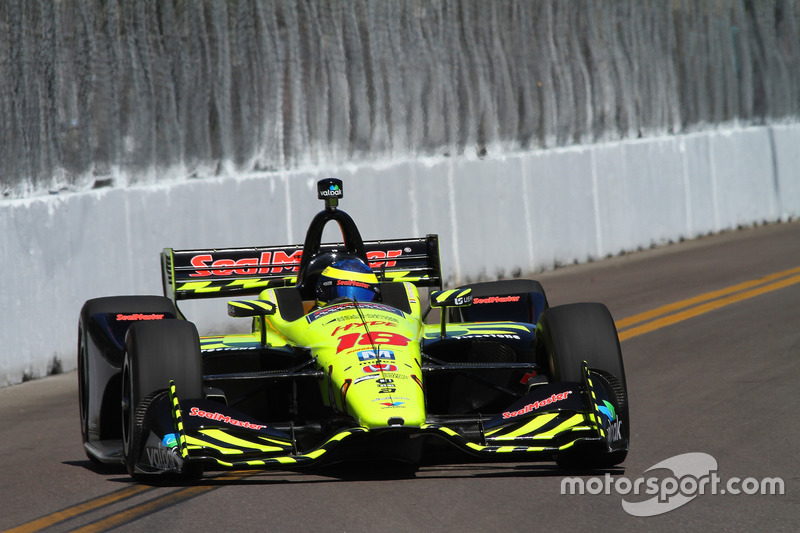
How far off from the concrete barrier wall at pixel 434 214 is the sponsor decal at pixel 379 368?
4.61m

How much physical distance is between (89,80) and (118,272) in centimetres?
170

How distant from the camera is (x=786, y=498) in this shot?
5.49 m

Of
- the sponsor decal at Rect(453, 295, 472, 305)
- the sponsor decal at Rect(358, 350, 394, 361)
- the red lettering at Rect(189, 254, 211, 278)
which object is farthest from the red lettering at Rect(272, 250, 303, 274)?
the sponsor decal at Rect(358, 350, 394, 361)

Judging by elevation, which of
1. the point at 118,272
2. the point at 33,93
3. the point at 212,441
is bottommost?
the point at 212,441

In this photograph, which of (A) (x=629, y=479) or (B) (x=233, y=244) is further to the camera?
(B) (x=233, y=244)

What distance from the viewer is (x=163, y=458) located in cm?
566

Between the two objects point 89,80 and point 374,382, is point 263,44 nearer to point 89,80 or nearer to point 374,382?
point 89,80

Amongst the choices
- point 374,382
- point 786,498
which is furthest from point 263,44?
point 786,498

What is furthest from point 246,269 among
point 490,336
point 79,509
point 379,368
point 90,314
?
point 79,509

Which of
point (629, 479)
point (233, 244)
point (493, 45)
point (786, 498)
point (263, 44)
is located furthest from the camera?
point (493, 45)

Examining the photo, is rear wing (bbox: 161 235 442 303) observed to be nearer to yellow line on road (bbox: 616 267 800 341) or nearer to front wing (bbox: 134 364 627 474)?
front wing (bbox: 134 364 627 474)

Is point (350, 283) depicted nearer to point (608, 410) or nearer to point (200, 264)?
point (200, 264)

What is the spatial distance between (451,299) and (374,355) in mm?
846

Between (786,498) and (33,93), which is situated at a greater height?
(33,93)
